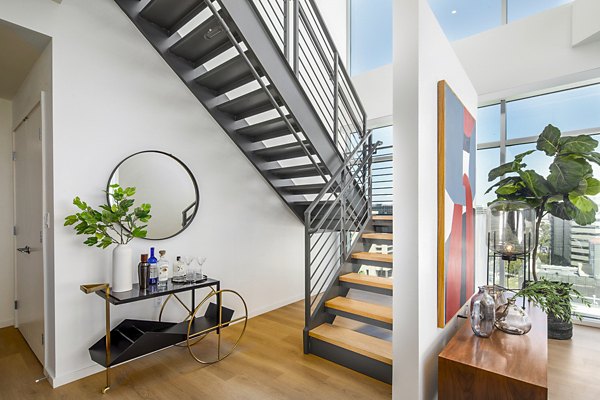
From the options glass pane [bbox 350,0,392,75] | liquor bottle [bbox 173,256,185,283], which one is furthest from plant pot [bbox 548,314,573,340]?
glass pane [bbox 350,0,392,75]

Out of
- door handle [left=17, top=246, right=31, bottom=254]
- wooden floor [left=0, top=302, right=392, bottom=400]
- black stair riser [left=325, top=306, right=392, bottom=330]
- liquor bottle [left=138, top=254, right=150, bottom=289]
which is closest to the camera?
wooden floor [left=0, top=302, right=392, bottom=400]

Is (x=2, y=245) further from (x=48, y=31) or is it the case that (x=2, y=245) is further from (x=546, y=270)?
(x=546, y=270)

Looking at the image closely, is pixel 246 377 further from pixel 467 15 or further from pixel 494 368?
pixel 467 15

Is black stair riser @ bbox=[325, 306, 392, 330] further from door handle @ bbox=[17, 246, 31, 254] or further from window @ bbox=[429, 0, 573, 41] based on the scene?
window @ bbox=[429, 0, 573, 41]

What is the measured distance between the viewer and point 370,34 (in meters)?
5.64

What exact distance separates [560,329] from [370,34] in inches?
200

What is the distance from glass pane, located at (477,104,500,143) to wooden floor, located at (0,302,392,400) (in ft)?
11.2

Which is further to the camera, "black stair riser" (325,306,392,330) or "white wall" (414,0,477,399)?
"black stair riser" (325,306,392,330)

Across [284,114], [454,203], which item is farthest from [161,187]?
[454,203]

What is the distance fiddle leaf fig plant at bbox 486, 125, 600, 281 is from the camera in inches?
119

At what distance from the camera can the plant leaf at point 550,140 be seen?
3.20 metres

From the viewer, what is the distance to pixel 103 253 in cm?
257

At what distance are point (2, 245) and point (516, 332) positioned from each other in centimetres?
485

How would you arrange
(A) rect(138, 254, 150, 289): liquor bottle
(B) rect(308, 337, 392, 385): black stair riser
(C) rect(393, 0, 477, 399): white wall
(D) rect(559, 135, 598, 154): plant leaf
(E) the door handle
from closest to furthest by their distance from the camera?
(C) rect(393, 0, 477, 399): white wall, (B) rect(308, 337, 392, 385): black stair riser, (A) rect(138, 254, 150, 289): liquor bottle, (E) the door handle, (D) rect(559, 135, 598, 154): plant leaf
